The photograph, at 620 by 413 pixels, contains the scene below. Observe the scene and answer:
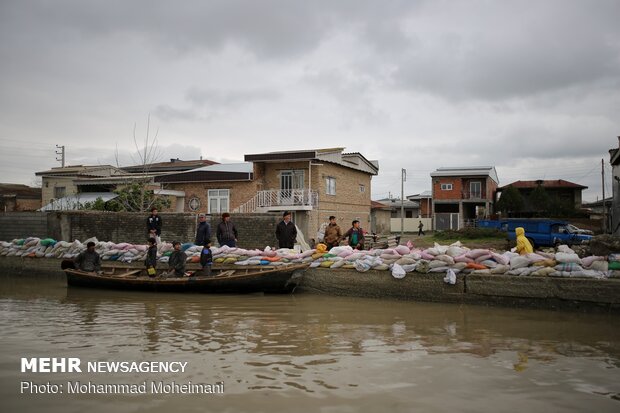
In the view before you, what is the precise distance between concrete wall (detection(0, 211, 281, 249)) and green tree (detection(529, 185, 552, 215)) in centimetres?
2650

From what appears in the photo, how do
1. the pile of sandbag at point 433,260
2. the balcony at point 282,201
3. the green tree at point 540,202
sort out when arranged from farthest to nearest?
the green tree at point 540,202, the balcony at point 282,201, the pile of sandbag at point 433,260

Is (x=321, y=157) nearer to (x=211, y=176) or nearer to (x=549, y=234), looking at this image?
(x=211, y=176)

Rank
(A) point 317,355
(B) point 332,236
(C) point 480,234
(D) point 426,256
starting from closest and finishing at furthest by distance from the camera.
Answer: (A) point 317,355 → (D) point 426,256 → (B) point 332,236 → (C) point 480,234

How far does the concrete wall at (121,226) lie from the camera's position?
16969 millimetres

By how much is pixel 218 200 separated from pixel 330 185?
603 cm

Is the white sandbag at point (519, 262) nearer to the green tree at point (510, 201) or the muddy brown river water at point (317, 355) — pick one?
the muddy brown river water at point (317, 355)

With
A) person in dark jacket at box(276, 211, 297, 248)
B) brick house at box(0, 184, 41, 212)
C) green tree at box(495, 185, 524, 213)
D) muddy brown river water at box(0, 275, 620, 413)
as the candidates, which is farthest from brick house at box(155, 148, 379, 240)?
brick house at box(0, 184, 41, 212)

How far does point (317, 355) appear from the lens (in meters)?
6.46

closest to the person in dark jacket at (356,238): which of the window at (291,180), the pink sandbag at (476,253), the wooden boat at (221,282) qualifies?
the wooden boat at (221,282)

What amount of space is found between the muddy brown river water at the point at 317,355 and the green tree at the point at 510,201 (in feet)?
97.8

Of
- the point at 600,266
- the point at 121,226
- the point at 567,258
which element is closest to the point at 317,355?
the point at 567,258

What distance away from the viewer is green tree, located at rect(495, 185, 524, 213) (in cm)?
3722

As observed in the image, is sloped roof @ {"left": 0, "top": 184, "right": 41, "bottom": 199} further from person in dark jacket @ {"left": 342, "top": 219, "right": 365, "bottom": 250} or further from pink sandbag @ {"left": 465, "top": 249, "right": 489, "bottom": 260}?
pink sandbag @ {"left": 465, "top": 249, "right": 489, "bottom": 260}

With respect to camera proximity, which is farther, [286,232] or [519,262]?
[286,232]
